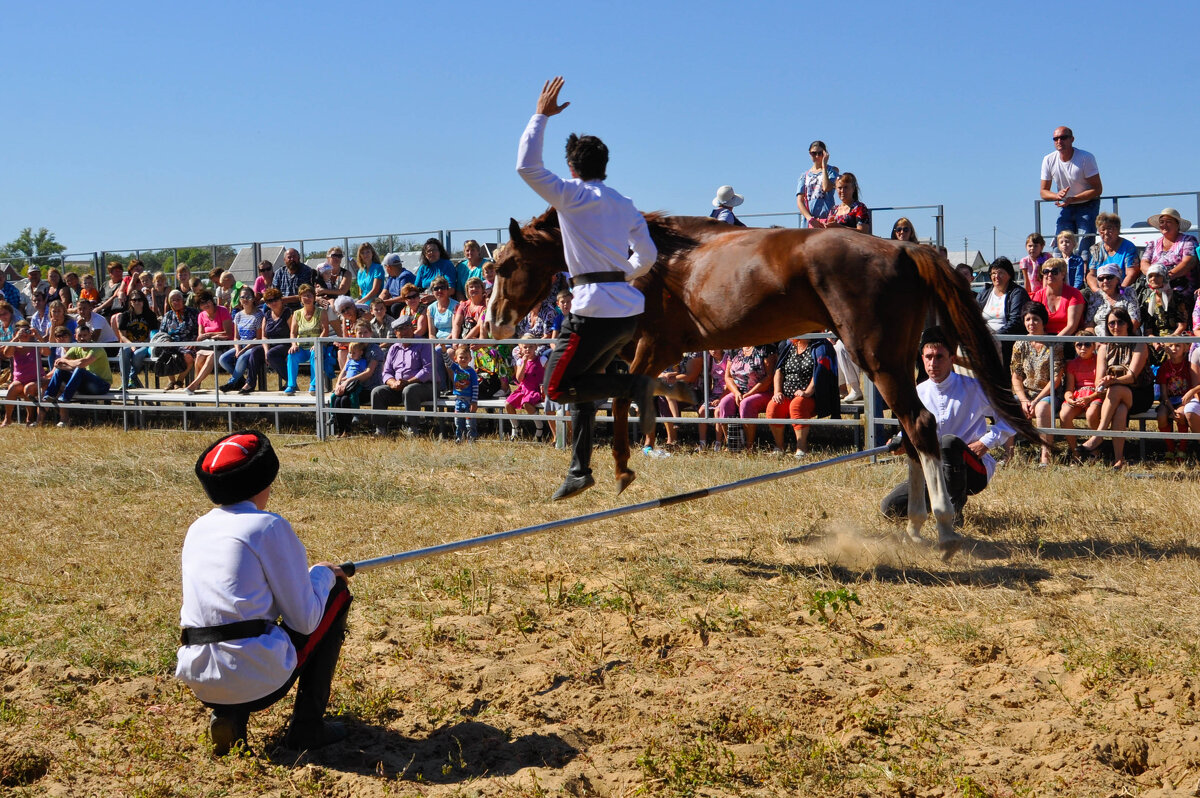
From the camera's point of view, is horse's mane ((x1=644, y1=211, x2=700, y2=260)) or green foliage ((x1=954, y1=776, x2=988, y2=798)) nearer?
green foliage ((x1=954, y1=776, x2=988, y2=798))

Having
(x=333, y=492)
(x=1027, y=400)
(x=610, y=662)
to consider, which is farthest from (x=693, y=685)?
(x=1027, y=400)

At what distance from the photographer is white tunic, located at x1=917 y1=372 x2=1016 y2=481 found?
720 centimetres

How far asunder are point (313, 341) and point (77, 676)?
7895 millimetres

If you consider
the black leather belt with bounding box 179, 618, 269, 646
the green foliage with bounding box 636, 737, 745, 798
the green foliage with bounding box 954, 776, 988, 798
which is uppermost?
the black leather belt with bounding box 179, 618, 269, 646

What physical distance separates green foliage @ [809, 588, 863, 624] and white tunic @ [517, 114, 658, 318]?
1899 millimetres

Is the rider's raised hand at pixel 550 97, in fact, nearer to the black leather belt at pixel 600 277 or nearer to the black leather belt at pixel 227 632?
the black leather belt at pixel 600 277

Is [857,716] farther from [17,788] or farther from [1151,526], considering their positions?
[1151,526]

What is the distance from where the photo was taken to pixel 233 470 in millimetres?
3906

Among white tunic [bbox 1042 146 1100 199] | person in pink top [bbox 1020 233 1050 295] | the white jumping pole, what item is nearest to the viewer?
the white jumping pole

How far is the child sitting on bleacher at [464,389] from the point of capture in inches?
463

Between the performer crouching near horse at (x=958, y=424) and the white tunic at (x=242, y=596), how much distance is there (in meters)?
4.24

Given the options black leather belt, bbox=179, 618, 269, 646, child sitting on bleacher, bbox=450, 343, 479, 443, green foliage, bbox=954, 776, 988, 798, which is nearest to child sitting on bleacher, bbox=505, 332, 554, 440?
child sitting on bleacher, bbox=450, 343, 479, 443

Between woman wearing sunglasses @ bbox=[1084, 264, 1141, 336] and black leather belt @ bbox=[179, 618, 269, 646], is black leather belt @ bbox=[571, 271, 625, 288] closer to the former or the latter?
black leather belt @ bbox=[179, 618, 269, 646]

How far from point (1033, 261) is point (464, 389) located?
5824mm
